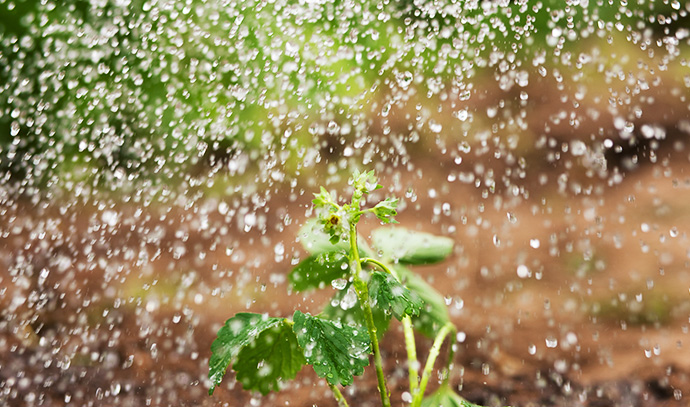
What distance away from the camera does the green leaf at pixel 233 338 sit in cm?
59

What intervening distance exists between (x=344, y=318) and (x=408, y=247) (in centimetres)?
17

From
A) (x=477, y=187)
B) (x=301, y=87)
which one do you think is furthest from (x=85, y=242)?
(x=477, y=187)

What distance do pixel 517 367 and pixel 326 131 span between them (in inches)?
68.3

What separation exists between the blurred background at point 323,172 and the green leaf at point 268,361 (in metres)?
0.41

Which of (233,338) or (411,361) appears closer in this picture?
(233,338)

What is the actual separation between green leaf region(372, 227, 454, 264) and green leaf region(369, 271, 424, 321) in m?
0.27

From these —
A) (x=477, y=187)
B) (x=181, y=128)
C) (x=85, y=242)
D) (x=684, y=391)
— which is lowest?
(x=477, y=187)

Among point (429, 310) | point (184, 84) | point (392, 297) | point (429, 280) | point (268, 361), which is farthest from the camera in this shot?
point (184, 84)

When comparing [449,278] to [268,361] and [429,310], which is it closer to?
[429,310]

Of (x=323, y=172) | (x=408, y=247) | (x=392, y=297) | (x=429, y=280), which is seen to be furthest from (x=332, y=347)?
(x=323, y=172)

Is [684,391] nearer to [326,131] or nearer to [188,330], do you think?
[188,330]

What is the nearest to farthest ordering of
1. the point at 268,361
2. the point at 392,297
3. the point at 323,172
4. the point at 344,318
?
the point at 392,297, the point at 268,361, the point at 344,318, the point at 323,172

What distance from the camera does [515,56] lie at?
3098 millimetres

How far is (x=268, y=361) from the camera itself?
68 cm
